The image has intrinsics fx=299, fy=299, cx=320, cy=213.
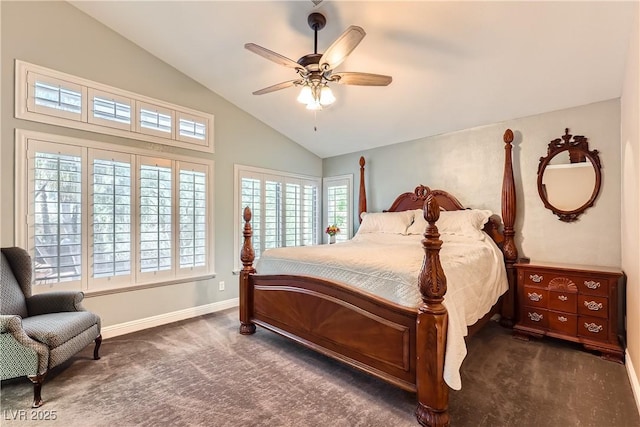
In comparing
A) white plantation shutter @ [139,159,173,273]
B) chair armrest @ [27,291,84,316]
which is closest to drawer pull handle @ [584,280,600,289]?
white plantation shutter @ [139,159,173,273]

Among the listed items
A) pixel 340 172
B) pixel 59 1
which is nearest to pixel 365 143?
pixel 340 172

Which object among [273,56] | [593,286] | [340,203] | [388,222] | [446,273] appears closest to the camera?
[446,273]

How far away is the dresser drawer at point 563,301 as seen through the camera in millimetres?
2773

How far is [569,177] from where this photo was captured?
10.3 feet

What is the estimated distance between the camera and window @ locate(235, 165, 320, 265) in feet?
14.2

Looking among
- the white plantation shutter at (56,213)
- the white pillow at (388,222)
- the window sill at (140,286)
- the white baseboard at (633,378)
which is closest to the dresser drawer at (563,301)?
the white baseboard at (633,378)

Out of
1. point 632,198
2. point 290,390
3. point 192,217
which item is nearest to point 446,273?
point 290,390

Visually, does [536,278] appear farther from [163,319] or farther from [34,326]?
[34,326]

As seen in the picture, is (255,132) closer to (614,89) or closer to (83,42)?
(83,42)

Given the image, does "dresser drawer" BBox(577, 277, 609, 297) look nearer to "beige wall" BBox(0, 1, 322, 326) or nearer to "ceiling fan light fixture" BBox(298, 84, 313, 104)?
"ceiling fan light fixture" BBox(298, 84, 313, 104)

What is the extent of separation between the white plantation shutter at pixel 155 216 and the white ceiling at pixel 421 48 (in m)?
1.31

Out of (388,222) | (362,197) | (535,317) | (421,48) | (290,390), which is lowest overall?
(290,390)

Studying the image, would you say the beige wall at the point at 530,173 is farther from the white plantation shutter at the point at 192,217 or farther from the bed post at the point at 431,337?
the white plantation shutter at the point at 192,217

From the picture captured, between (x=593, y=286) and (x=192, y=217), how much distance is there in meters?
4.22
